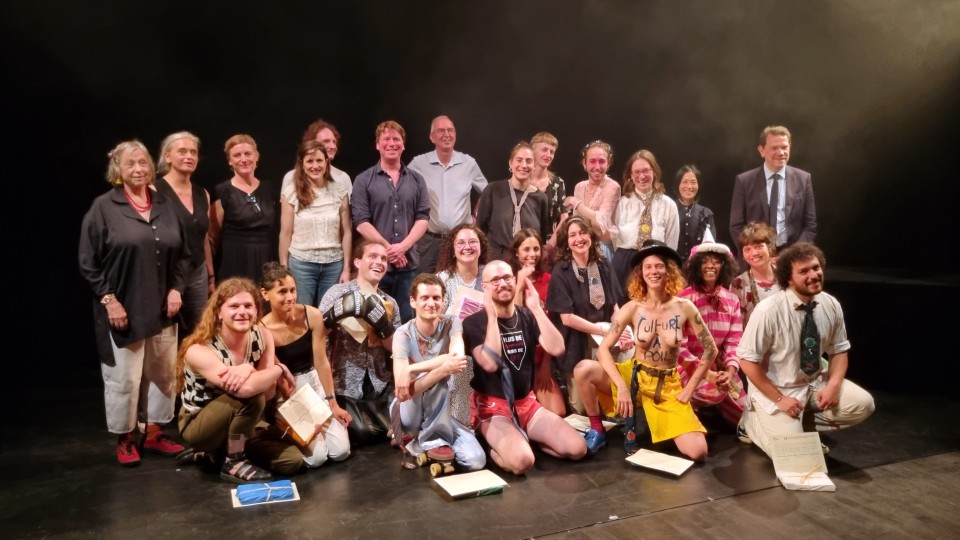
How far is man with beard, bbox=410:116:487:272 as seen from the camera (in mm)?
5012

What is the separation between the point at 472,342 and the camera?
12.5ft

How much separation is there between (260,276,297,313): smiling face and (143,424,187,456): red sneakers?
87cm

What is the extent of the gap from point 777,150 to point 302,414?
140 inches

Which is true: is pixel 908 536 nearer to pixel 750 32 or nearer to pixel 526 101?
pixel 526 101

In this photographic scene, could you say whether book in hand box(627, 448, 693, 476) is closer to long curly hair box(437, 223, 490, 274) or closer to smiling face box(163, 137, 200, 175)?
long curly hair box(437, 223, 490, 274)

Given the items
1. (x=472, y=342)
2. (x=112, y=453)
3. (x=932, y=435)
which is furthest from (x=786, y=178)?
(x=112, y=453)

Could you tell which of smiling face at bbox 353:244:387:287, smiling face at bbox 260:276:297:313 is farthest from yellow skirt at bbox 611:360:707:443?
smiling face at bbox 260:276:297:313

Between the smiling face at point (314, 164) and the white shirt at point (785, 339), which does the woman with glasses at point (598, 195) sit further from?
the smiling face at point (314, 164)

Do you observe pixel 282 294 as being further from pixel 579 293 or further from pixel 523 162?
pixel 523 162

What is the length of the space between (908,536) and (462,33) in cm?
482

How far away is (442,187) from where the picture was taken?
5082mm

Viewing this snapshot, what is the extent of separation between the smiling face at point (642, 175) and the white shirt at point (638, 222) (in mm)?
62

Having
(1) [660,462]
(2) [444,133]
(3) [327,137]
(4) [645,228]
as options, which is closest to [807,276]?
(1) [660,462]

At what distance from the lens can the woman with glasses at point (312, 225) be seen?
4.48 m
